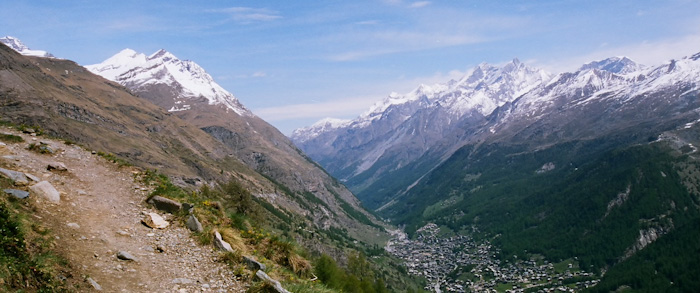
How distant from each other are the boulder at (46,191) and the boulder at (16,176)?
98cm

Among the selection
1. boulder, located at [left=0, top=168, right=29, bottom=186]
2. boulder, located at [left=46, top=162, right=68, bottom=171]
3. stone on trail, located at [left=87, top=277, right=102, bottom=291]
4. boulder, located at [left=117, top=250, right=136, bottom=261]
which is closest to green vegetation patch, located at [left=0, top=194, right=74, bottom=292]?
stone on trail, located at [left=87, top=277, right=102, bottom=291]

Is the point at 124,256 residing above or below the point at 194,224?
below

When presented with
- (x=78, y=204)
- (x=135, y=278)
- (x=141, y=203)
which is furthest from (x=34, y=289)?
(x=141, y=203)

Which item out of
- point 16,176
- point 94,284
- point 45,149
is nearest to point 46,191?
point 16,176

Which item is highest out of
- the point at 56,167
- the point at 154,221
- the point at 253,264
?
the point at 253,264

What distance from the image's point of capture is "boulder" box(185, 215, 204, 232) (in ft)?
79.2

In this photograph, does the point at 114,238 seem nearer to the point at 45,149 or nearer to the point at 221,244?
the point at 221,244

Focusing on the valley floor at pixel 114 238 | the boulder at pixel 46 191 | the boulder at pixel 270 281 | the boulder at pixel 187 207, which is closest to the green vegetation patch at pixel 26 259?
the valley floor at pixel 114 238

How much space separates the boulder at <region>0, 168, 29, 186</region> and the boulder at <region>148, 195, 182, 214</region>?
21.3 feet

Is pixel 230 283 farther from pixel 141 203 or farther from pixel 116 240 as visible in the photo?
pixel 141 203

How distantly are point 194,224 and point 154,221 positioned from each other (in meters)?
2.24

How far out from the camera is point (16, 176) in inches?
922

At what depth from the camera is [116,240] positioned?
21.2 metres

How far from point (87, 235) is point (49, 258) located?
3.79 meters
